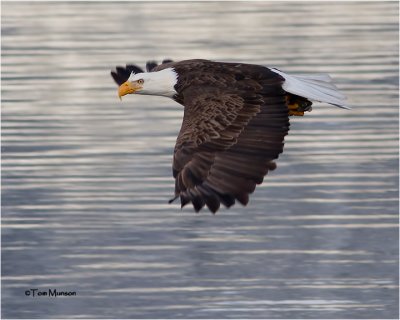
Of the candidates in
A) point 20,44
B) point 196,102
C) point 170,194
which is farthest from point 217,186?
point 20,44

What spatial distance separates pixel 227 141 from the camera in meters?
8.60

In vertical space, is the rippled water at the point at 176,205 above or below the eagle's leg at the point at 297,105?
below

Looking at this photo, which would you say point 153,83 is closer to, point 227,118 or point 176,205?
point 227,118

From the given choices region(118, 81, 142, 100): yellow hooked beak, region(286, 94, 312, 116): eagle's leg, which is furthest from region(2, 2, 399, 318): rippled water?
region(118, 81, 142, 100): yellow hooked beak

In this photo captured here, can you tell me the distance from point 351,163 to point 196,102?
10.4 feet

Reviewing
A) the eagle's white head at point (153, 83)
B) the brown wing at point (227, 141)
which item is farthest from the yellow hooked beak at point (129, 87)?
the brown wing at point (227, 141)

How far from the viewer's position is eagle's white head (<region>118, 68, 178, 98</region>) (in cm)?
937

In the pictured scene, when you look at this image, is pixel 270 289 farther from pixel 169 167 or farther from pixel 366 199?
pixel 169 167

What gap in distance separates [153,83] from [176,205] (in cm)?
163

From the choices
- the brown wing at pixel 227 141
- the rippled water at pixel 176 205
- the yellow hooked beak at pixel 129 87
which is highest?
the yellow hooked beak at pixel 129 87

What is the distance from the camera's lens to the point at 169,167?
1172cm

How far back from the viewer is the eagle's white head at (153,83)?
9367 mm

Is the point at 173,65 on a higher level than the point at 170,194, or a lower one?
higher

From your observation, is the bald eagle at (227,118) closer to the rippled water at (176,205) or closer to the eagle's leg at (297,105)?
the eagle's leg at (297,105)
